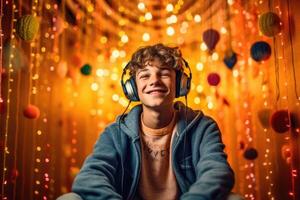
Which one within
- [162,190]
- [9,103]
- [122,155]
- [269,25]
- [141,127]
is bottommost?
[162,190]

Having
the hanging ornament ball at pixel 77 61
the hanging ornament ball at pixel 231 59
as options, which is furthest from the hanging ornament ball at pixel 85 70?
the hanging ornament ball at pixel 231 59

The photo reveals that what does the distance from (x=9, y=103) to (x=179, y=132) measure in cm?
125

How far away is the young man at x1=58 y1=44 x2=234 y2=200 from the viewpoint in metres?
1.55

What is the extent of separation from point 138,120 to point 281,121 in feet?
2.80

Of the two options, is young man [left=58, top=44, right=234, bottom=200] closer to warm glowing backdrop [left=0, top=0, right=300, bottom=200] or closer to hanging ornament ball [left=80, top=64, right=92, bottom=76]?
warm glowing backdrop [left=0, top=0, right=300, bottom=200]

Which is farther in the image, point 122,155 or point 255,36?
point 255,36

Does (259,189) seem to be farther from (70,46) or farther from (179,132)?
(70,46)

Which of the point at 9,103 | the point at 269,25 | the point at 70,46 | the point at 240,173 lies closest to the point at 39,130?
the point at 9,103

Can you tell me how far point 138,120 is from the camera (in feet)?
5.47

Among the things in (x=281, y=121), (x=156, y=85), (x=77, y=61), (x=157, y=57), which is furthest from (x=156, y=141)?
(x=77, y=61)

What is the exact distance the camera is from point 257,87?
2.67 metres

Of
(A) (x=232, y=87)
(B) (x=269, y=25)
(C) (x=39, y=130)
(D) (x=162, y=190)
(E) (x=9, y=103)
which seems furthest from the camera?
(A) (x=232, y=87)

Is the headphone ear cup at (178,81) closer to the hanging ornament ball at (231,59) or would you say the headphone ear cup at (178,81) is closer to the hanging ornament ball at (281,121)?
the hanging ornament ball at (281,121)

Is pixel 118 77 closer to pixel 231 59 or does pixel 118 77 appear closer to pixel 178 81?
pixel 231 59
